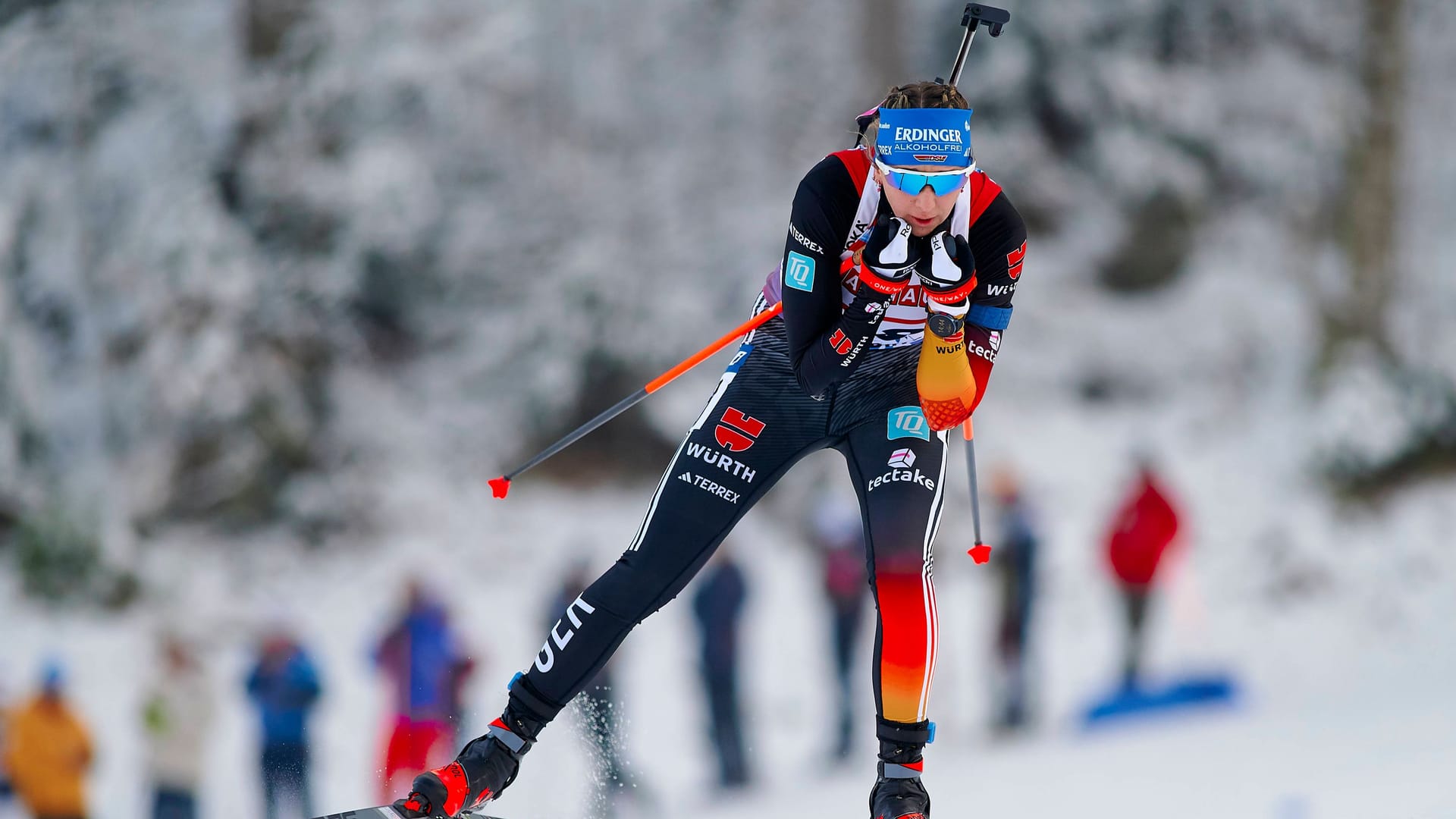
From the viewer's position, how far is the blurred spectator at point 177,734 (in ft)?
24.8

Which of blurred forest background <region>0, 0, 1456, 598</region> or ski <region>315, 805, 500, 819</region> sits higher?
blurred forest background <region>0, 0, 1456, 598</region>

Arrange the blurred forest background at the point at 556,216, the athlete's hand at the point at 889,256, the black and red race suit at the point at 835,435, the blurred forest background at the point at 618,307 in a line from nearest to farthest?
the athlete's hand at the point at 889,256
the black and red race suit at the point at 835,435
the blurred forest background at the point at 618,307
the blurred forest background at the point at 556,216

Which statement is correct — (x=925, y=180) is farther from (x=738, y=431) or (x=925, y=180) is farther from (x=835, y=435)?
(x=738, y=431)

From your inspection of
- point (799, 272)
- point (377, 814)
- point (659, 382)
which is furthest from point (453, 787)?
point (799, 272)

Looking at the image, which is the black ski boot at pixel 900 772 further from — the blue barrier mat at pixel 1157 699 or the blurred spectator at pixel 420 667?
the blue barrier mat at pixel 1157 699

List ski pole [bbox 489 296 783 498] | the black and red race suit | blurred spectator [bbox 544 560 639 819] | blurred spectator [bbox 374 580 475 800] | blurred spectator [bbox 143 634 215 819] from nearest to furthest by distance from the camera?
the black and red race suit
ski pole [bbox 489 296 783 498]
blurred spectator [bbox 544 560 639 819]
blurred spectator [bbox 374 580 475 800]
blurred spectator [bbox 143 634 215 819]

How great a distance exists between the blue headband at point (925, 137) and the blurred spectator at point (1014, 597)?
613cm

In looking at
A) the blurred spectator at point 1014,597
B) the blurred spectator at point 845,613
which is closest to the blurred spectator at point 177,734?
the blurred spectator at point 845,613

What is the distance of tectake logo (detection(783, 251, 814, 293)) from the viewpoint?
370cm

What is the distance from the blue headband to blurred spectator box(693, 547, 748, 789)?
5.21m

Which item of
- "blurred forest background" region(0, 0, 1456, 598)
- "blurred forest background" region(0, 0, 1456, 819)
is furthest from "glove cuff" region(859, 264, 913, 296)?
"blurred forest background" region(0, 0, 1456, 598)

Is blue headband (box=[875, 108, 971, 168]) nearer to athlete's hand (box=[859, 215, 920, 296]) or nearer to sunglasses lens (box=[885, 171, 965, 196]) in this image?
sunglasses lens (box=[885, 171, 965, 196])

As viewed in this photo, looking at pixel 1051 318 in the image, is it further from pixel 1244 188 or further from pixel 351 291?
pixel 351 291

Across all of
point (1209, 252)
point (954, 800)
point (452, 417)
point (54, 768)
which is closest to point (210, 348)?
point (452, 417)
